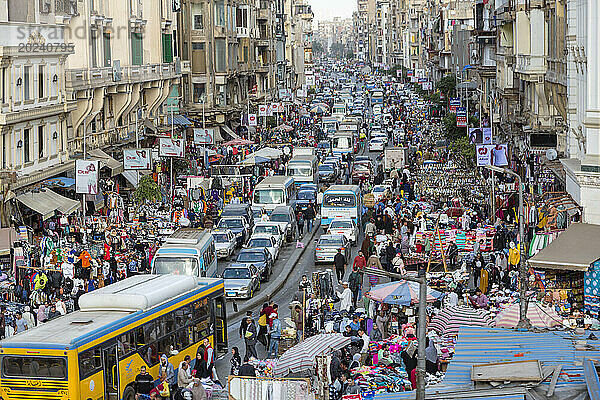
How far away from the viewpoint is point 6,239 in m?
35.9

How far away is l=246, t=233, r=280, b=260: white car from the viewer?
41.8m

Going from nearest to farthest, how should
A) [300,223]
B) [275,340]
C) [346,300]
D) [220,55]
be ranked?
[275,340] → [346,300] → [300,223] → [220,55]

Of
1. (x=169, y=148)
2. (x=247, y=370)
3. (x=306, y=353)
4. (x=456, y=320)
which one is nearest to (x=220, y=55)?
(x=169, y=148)

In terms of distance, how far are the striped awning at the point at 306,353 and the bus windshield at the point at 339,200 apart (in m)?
22.4

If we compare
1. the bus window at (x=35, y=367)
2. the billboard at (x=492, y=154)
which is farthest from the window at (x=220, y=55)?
the bus window at (x=35, y=367)

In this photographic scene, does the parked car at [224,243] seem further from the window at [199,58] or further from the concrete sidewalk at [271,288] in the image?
the window at [199,58]

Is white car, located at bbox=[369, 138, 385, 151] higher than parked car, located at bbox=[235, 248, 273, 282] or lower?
higher

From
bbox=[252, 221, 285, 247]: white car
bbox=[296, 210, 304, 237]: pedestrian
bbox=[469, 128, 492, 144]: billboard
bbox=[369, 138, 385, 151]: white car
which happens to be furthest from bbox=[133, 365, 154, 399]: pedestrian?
bbox=[369, 138, 385, 151]: white car

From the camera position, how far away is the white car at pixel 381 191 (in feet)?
176

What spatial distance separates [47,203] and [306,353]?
21.7 meters

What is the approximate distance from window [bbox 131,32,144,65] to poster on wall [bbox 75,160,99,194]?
21603mm

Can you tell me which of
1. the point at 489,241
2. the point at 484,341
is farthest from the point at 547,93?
the point at 484,341

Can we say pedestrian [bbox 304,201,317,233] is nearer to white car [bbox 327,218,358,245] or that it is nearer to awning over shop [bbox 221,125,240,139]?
white car [bbox 327,218,358,245]

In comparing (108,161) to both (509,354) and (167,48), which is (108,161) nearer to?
(167,48)
